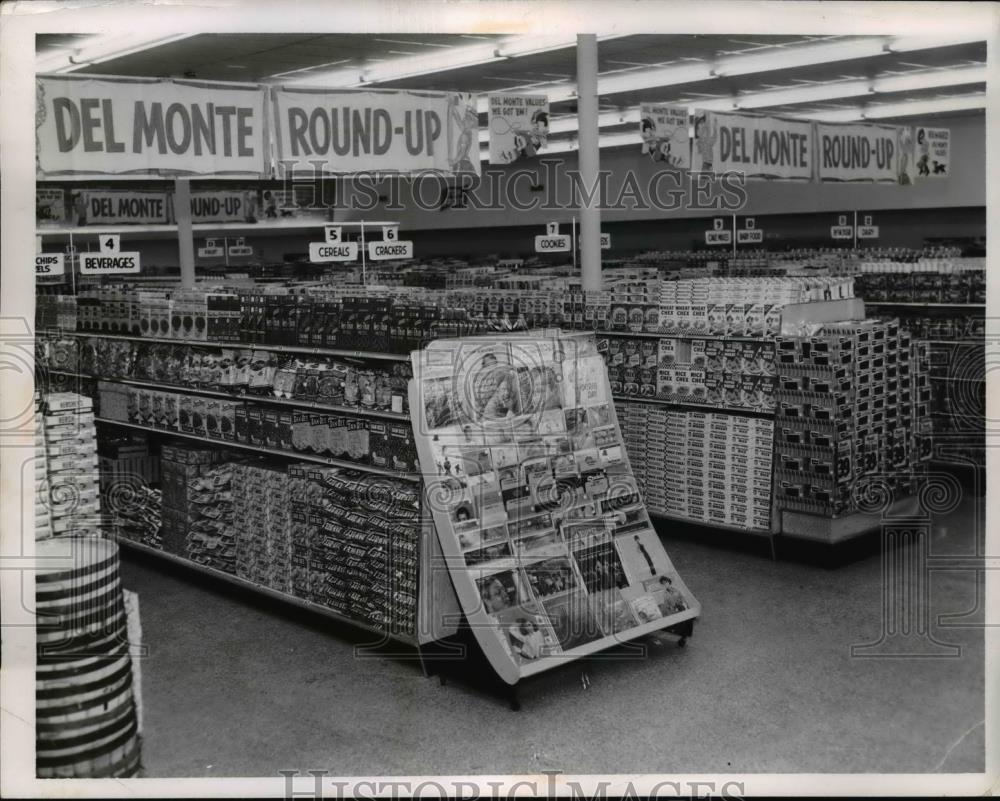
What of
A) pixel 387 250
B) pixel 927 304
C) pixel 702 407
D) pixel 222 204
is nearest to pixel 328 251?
pixel 387 250

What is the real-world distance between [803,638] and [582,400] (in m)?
1.79

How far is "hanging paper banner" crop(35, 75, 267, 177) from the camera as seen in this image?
5305mm

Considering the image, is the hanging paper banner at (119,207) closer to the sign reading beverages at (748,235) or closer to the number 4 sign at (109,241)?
the number 4 sign at (109,241)

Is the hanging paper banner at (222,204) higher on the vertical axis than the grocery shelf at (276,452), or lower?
higher

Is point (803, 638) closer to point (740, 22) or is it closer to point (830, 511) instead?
point (830, 511)

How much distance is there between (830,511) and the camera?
6.98 metres

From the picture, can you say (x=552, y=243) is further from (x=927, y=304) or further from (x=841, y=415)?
(x=841, y=415)

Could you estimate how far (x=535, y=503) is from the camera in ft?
17.5

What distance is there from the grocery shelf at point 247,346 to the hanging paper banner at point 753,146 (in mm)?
3896

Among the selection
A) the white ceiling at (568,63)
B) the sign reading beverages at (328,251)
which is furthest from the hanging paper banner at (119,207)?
the sign reading beverages at (328,251)

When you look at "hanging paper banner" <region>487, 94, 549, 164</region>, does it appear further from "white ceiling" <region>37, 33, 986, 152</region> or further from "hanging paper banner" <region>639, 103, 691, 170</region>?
"white ceiling" <region>37, 33, 986, 152</region>

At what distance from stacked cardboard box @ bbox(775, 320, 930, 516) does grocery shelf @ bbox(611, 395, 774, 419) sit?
196 mm

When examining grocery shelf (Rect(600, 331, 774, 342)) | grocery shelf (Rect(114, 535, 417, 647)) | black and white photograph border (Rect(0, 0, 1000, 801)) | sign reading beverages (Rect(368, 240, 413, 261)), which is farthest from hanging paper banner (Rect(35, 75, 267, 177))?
sign reading beverages (Rect(368, 240, 413, 261))

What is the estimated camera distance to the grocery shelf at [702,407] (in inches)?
292
